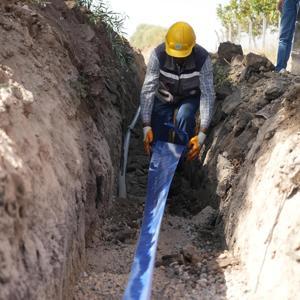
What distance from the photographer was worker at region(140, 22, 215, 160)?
4.82m

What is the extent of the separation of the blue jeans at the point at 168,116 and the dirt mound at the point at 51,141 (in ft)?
1.54

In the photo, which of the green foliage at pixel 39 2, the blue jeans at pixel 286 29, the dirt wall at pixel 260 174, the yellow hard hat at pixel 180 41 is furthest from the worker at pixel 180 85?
the blue jeans at pixel 286 29

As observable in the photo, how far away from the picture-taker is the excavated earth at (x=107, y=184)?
2.51 metres

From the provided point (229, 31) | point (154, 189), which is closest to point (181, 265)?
point (154, 189)

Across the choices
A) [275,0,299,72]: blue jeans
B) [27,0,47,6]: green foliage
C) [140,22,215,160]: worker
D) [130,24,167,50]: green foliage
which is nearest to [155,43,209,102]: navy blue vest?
[140,22,215,160]: worker

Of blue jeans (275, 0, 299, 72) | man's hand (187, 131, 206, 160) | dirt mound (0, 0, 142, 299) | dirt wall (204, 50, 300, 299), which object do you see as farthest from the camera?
blue jeans (275, 0, 299, 72)

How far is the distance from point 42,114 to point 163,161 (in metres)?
1.71

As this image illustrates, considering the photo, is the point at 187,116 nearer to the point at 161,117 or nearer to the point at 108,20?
the point at 161,117

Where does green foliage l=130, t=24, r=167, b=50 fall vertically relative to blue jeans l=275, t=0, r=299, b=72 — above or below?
below

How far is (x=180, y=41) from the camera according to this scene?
478 cm

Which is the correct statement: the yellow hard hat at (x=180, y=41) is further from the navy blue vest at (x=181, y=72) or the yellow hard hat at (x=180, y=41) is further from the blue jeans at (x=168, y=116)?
the blue jeans at (x=168, y=116)

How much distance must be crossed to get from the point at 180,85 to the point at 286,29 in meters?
1.78

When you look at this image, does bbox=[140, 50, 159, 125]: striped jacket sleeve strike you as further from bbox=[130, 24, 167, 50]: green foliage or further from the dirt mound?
bbox=[130, 24, 167, 50]: green foliage

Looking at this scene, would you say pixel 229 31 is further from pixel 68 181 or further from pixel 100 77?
pixel 68 181
